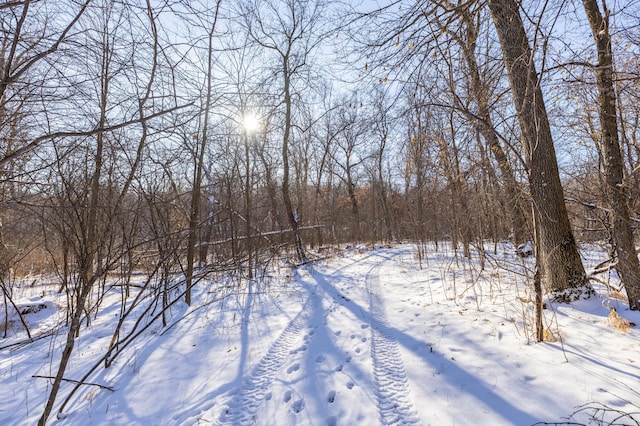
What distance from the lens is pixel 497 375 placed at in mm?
2311

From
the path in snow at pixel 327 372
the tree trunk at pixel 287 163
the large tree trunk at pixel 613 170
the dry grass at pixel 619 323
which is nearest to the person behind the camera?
the path in snow at pixel 327 372

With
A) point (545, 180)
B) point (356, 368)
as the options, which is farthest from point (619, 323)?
point (356, 368)

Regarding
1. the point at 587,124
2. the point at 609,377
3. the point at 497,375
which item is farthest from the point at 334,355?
the point at 587,124

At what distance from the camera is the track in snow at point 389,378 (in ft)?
6.66

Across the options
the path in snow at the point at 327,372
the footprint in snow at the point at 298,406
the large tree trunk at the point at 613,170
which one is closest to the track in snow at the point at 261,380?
the path in snow at the point at 327,372

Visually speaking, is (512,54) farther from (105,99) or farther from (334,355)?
(105,99)

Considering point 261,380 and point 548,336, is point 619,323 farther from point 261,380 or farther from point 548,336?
point 261,380

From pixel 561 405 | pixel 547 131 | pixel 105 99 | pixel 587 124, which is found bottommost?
pixel 561 405

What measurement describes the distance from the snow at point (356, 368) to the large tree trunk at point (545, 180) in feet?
1.36

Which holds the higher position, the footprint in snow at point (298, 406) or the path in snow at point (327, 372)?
the path in snow at point (327, 372)

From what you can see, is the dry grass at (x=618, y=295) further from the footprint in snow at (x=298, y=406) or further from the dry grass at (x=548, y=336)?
the footprint in snow at (x=298, y=406)

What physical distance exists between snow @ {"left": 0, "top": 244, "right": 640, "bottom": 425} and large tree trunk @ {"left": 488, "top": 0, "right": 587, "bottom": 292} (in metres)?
0.42

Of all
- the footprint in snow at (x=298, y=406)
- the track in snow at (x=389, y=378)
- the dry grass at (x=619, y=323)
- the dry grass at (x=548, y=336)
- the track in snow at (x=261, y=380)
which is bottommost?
the footprint in snow at (x=298, y=406)

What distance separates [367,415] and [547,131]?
3.98 metres
